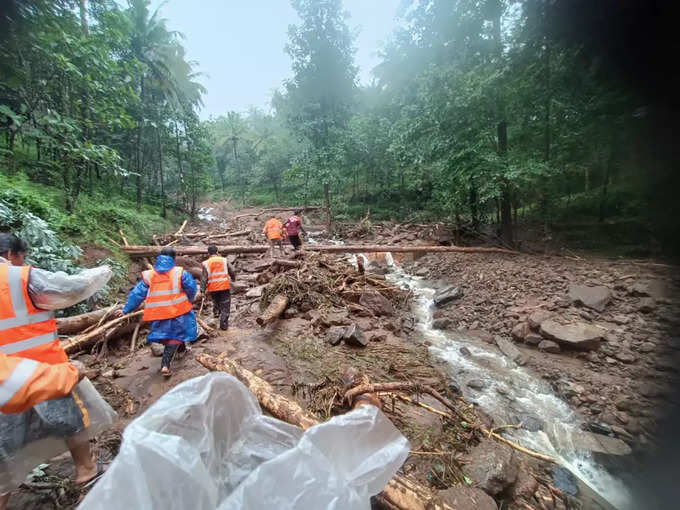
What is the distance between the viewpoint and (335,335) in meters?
4.15

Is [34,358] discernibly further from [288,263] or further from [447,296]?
[447,296]

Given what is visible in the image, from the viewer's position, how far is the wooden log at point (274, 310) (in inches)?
173

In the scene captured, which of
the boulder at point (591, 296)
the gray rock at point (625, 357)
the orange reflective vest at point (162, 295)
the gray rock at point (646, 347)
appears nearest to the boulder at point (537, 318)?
the boulder at point (591, 296)

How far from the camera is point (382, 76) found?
20469 mm

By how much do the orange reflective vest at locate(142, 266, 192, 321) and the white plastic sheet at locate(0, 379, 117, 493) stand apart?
1.34 m

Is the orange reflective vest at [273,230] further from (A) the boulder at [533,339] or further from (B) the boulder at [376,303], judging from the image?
(A) the boulder at [533,339]

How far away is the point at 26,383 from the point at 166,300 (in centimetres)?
176

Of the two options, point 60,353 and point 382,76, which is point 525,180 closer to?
point 60,353

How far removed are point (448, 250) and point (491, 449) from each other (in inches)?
313

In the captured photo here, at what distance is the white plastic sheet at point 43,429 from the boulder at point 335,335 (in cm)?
271

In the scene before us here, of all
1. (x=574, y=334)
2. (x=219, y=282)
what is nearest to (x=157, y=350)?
(x=219, y=282)

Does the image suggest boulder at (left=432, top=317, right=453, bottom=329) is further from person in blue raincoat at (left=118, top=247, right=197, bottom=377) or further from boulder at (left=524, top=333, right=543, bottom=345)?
person in blue raincoat at (left=118, top=247, right=197, bottom=377)

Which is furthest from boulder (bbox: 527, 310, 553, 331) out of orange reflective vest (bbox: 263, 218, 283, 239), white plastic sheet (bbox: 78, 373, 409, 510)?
orange reflective vest (bbox: 263, 218, 283, 239)

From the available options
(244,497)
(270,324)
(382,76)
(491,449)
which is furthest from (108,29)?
(382,76)
